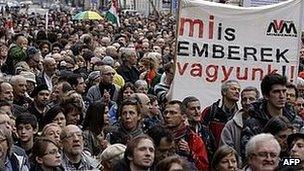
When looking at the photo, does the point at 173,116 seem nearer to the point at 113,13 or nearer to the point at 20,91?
the point at 20,91

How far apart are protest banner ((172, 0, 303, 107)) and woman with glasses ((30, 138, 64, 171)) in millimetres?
2588

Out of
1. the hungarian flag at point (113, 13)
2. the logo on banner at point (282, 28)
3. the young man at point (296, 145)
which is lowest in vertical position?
the hungarian flag at point (113, 13)

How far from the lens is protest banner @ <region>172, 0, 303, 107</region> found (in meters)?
10.5

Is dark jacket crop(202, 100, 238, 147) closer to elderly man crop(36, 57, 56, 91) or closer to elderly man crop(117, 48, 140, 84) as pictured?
elderly man crop(36, 57, 56, 91)

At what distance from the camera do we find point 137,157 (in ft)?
25.2

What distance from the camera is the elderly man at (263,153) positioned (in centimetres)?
718

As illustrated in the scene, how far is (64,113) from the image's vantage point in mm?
10055

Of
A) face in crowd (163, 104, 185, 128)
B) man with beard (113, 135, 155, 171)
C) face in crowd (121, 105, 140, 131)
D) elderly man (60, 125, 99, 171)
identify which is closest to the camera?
man with beard (113, 135, 155, 171)

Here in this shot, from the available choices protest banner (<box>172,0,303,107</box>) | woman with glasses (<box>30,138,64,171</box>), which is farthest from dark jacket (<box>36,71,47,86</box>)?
woman with glasses (<box>30,138,64,171</box>)

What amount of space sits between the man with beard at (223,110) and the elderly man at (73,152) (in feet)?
5.63

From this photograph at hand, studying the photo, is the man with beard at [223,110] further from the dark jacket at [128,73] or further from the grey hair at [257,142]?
the dark jacket at [128,73]

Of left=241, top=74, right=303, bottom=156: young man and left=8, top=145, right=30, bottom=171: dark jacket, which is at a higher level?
left=241, top=74, right=303, bottom=156: young man

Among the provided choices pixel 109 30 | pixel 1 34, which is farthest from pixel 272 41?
pixel 109 30

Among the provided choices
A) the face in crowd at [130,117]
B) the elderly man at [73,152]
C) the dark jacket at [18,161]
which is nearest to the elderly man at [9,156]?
the dark jacket at [18,161]
